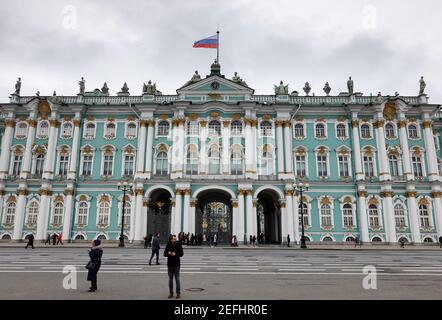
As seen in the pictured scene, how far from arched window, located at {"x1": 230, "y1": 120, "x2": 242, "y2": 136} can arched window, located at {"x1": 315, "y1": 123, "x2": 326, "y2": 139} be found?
951cm

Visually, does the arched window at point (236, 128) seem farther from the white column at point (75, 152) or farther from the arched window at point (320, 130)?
the white column at point (75, 152)

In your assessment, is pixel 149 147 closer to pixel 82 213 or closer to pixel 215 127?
pixel 215 127

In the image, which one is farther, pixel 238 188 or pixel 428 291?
pixel 238 188

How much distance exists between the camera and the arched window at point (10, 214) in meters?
40.9

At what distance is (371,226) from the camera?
40.2m

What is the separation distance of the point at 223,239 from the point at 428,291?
3521cm

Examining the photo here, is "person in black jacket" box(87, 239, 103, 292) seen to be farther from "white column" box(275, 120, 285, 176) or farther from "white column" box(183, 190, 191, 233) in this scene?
"white column" box(275, 120, 285, 176)

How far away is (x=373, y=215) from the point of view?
4056cm

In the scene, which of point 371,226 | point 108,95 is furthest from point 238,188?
point 108,95

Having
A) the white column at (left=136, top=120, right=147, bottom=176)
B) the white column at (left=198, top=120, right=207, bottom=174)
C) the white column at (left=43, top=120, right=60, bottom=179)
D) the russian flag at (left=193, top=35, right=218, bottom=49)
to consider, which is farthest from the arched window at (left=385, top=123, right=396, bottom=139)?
the white column at (left=43, top=120, right=60, bottom=179)

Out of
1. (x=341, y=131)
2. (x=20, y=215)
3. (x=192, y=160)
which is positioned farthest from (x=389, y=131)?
(x=20, y=215)

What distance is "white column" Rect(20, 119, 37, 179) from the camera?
1636 inches

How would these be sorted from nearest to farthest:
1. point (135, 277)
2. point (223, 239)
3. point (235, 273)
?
point (135, 277) → point (235, 273) → point (223, 239)

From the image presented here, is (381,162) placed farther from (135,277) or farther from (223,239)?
(135,277)
